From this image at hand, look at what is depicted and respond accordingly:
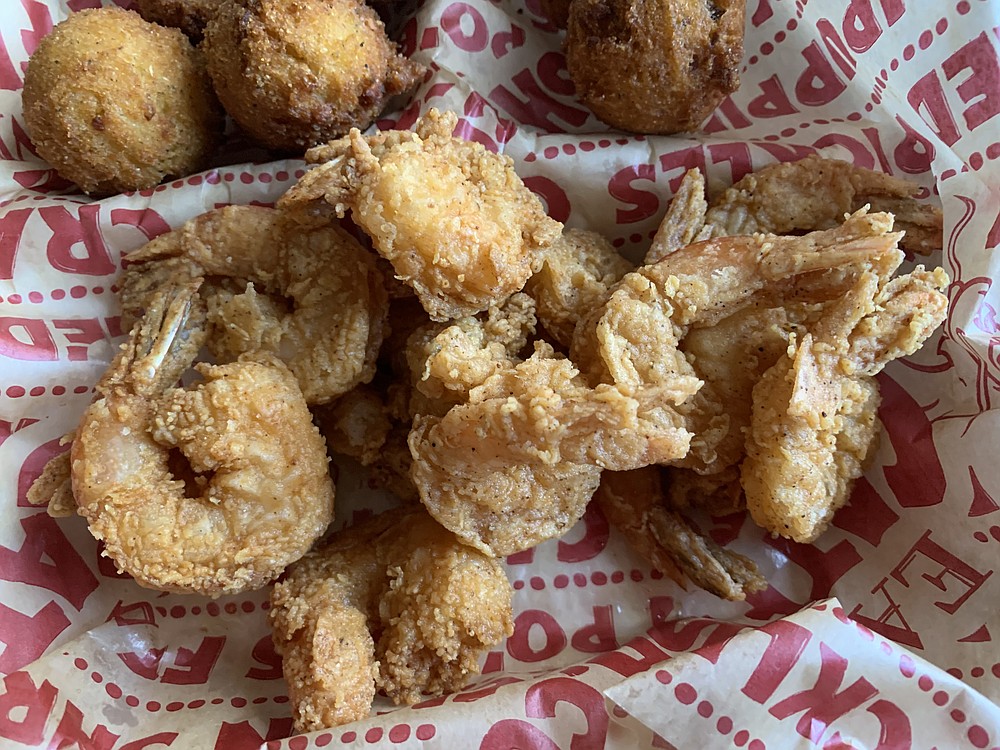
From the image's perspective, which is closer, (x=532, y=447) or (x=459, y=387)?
(x=532, y=447)

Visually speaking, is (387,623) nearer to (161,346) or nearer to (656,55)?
(161,346)

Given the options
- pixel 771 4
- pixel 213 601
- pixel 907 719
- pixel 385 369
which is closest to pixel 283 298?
pixel 385 369

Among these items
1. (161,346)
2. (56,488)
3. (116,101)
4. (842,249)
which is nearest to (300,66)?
(116,101)

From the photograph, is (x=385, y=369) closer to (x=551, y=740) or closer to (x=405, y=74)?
(x=405, y=74)

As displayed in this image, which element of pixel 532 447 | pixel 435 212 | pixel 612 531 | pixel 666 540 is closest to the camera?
pixel 532 447

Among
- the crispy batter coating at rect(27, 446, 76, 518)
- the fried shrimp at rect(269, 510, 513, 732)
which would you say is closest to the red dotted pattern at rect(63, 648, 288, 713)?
the fried shrimp at rect(269, 510, 513, 732)

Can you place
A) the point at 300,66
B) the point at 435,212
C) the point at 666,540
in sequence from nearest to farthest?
the point at 435,212 → the point at 300,66 → the point at 666,540

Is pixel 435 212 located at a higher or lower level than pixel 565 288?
higher

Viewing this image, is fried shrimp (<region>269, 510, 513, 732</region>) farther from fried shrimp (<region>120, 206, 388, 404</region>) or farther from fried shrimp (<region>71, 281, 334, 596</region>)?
fried shrimp (<region>120, 206, 388, 404</region>)
